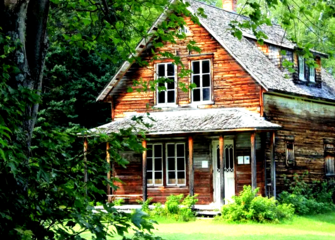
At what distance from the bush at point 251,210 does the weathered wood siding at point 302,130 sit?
4.16 meters

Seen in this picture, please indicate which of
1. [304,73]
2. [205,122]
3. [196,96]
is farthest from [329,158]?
[205,122]

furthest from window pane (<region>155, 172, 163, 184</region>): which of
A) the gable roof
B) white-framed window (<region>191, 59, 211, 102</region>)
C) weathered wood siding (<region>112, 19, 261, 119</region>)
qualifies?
the gable roof


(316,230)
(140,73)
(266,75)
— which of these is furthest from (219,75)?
(316,230)

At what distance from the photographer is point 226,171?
26141 mm

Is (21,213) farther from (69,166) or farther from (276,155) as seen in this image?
(276,155)

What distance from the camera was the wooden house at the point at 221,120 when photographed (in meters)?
25.2

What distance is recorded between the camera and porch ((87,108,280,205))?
24484 millimetres

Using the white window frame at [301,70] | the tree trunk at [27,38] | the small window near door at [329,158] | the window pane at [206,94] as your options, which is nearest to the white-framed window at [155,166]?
the window pane at [206,94]

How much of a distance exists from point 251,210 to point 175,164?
5949 mm

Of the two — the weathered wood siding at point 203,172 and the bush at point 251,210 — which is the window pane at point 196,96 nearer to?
the weathered wood siding at point 203,172

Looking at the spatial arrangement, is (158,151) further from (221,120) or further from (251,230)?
(251,230)

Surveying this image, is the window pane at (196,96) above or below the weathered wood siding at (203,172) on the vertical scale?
above

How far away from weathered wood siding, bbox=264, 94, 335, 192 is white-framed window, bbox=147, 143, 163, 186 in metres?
4.74

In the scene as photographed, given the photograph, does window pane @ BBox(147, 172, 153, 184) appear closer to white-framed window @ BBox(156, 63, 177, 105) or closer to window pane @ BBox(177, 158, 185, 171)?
window pane @ BBox(177, 158, 185, 171)
